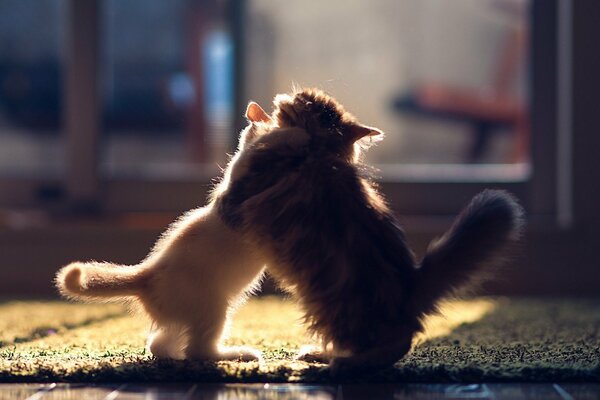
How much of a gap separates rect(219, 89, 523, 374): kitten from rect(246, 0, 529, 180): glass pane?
179cm

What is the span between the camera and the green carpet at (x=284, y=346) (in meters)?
1.21

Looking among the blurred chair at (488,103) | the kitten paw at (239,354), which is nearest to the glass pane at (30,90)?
the blurred chair at (488,103)

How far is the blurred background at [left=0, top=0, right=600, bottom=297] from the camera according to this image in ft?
9.72

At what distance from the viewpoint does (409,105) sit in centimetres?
311

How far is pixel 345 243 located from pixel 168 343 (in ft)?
1.15

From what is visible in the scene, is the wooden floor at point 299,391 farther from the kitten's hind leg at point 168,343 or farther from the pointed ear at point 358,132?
the pointed ear at point 358,132

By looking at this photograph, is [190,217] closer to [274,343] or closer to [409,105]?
[274,343]

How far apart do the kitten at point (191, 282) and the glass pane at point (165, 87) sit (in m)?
1.75

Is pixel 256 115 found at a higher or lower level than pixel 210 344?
higher

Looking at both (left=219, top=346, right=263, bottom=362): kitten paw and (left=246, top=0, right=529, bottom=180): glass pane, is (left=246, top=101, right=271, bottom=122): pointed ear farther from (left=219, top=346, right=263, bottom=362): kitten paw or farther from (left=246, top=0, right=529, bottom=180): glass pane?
(left=246, top=0, right=529, bottom=180): glass pane

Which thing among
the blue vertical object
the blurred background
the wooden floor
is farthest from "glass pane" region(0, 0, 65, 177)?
the wooden floor

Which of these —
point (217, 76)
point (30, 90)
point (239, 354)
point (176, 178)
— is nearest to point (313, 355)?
point (239, 354)

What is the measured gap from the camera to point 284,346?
1.53 m

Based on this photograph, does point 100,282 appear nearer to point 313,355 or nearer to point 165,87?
point 313,355
